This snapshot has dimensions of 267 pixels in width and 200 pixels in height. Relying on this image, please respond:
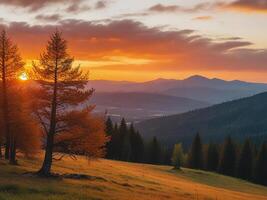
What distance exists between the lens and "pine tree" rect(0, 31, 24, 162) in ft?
153

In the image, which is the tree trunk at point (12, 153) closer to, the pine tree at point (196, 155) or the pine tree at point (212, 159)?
the pine tree at point (212, 159)

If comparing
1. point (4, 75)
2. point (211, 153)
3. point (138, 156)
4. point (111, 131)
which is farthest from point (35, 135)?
point (211, 153)

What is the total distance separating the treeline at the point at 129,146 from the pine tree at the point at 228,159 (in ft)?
70.2

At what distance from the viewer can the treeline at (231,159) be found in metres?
112

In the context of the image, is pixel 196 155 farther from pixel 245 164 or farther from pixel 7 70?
pixel 7 70

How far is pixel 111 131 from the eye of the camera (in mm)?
115812

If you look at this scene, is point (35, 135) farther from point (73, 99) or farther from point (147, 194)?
point (147, 194)

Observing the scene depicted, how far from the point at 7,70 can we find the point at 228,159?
84172mm

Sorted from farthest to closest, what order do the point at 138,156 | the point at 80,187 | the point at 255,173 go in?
the point at 138,156 → the point at 255,173 → the point at 80,187

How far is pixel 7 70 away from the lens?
47344 millimetres

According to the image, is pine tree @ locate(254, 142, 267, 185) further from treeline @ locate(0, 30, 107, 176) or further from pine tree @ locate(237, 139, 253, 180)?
treeline @ locate(0, 30, 107, 176)

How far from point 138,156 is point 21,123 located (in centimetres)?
7803

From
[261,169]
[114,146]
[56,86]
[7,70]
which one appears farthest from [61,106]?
[261,169]

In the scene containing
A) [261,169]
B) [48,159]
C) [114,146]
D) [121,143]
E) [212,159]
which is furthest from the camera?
[212,159]
